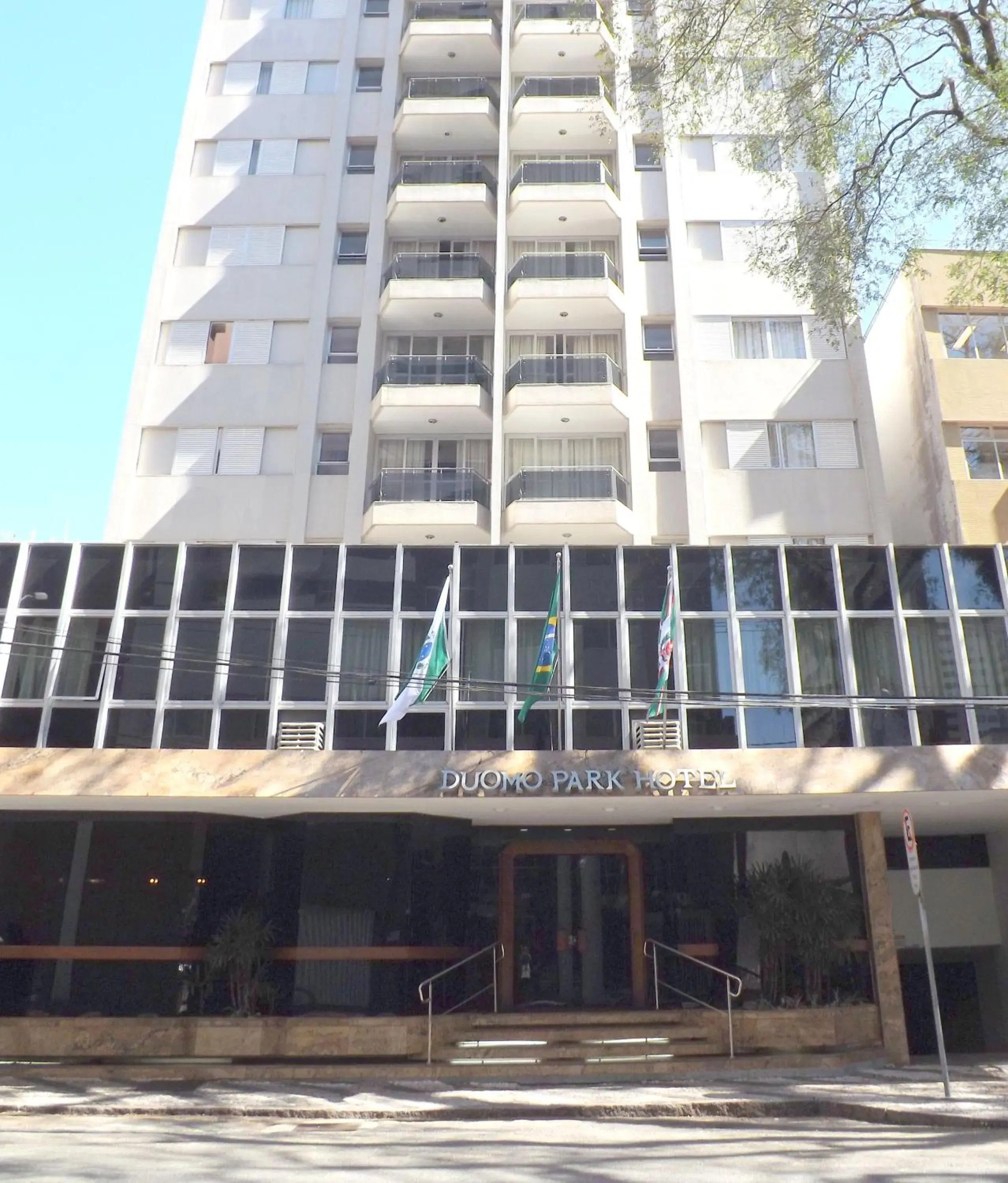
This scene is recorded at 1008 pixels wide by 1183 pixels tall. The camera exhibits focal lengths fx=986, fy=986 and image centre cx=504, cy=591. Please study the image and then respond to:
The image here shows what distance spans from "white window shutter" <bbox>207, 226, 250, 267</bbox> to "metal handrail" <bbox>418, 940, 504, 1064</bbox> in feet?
63.8

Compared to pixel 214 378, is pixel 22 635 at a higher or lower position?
lower

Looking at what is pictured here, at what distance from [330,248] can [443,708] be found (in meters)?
15.5

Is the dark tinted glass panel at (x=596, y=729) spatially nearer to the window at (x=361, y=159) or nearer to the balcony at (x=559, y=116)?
the balcony at (x=559, y=116)

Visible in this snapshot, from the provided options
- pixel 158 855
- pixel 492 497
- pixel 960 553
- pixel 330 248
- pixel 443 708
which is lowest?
pixel 158 855

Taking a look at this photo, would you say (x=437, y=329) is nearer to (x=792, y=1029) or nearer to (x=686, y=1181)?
(x=792, y=1029)

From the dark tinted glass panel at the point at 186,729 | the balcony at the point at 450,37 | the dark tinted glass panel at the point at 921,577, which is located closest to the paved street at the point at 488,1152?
the dark tinted glass panel at the point at 186,729

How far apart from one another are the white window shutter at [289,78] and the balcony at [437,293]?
281 inches

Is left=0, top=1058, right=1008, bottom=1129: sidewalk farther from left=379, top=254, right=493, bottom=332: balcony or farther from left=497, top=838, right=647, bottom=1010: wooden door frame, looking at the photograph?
left=379, top=254, right=493, bottom=332: balcony

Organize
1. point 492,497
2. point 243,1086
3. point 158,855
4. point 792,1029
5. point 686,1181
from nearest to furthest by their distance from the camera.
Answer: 1. point 686,1181
2. point 243,1086
3. point 792,1029
4. point 158,855
5. point 492,497

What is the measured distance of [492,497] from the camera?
24359mm

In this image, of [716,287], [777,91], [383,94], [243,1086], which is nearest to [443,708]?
[243,1086]

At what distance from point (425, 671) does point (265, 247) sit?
54.8 feet

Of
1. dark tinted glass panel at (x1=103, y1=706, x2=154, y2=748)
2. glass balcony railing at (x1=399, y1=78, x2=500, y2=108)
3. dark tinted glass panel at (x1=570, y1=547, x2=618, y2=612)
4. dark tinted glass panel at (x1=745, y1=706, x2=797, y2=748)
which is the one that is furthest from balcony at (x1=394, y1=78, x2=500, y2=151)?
dark tinted glass panel at (x1=745, y1=706, x2=797, y2=748)

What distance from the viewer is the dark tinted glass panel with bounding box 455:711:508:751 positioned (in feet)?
58.2
